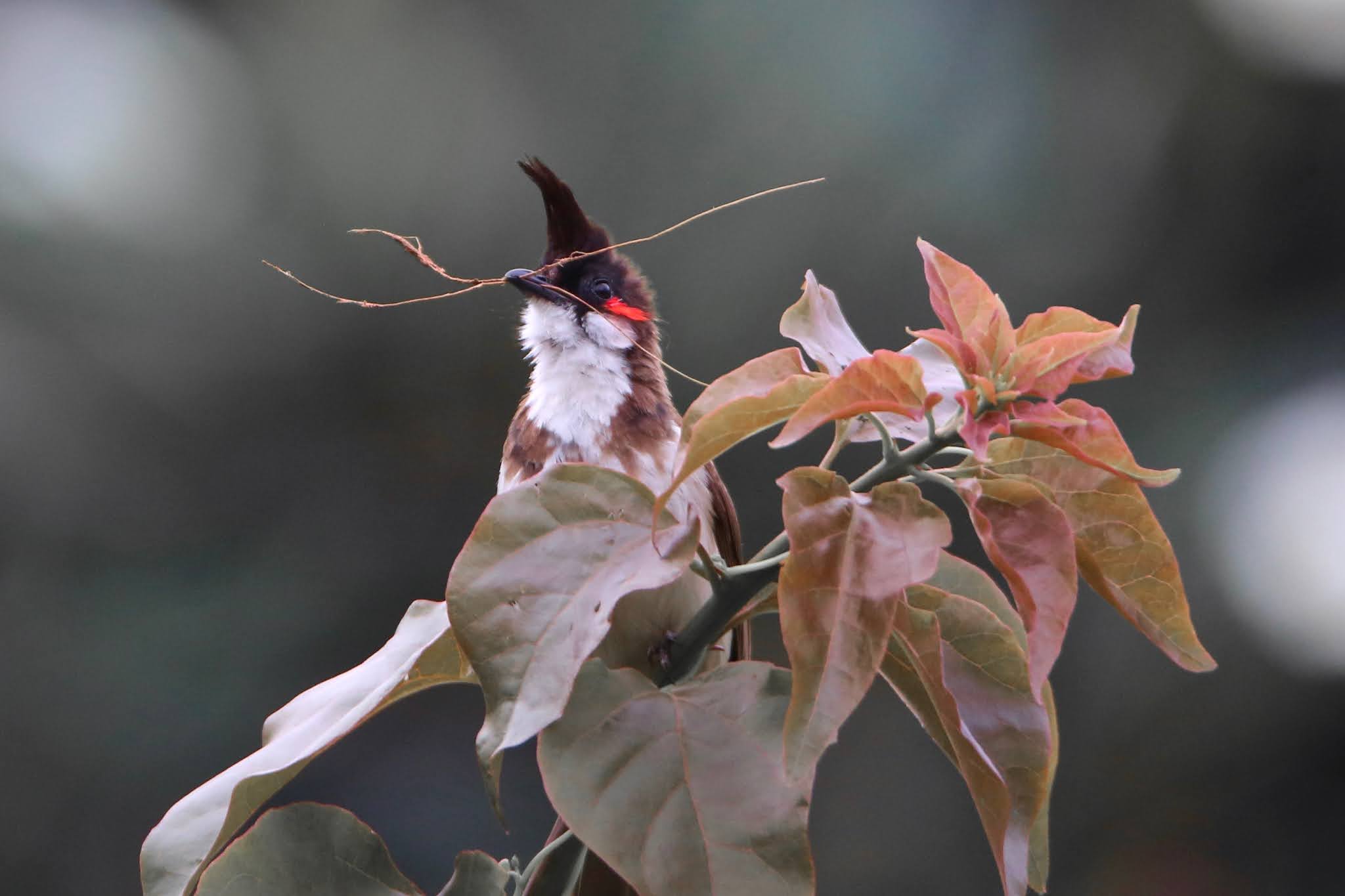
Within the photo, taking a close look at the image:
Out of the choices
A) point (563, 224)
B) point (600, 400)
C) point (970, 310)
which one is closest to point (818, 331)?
point (970, 310)

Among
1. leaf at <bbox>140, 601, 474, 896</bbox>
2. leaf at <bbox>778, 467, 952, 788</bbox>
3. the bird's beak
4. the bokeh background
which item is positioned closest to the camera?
leaf at <bbox>778, 467, 952, 788</bbox>

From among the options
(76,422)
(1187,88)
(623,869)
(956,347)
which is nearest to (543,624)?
(623,869)

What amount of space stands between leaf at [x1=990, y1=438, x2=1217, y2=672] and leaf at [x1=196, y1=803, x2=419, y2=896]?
1.23 feet

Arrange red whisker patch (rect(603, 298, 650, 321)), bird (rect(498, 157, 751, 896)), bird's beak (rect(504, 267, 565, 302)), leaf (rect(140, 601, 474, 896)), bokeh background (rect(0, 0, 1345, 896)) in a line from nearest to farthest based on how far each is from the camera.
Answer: leaf (rect(140, 601, 474, 896))
bird (rect(498, 157, 751, 896))
bird's beak (rect(504, 267, 565, 302))
red whisker patch (rect(603, 298, 650, 321))
bokeh background (rect(0, 0, 1345, 896))

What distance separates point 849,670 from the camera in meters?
0.39

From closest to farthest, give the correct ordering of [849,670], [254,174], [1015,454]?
[849,670] → [1015,454] → [254,174]

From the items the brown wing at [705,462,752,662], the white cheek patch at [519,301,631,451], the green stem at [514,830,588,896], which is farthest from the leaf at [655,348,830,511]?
the brown wing at [705,462,752,662]

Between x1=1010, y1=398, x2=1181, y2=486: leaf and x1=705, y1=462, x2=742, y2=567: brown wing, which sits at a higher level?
x1=1010, y1=398, x2=1181, y2=486: leaf

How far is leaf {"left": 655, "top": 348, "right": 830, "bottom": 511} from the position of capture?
1.38ft

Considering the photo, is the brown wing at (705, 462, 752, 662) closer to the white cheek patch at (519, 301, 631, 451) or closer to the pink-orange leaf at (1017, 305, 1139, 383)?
the white cheek patch at (519, 301, 631, 451)

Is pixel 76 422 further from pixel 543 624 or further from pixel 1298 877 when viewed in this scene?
pixel 1298 877

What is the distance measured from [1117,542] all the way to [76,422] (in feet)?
7.95

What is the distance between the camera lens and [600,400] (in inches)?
44.8

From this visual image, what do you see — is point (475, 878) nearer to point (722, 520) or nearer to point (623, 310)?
point (722, 520)
